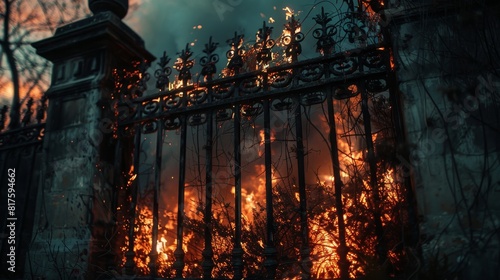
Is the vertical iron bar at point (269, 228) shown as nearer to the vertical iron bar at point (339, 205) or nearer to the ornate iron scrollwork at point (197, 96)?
the vertical iron bar at point (339, 205)

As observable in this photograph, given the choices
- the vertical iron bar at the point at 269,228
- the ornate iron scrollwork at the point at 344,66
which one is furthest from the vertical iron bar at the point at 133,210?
the ornate iron scrollwork at the point at 344,66

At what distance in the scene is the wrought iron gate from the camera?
2914 millimetres

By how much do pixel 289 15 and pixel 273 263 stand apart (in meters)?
2.18

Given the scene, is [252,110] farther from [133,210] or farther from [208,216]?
[133,210]

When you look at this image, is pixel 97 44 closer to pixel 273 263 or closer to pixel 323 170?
pixel 273 263

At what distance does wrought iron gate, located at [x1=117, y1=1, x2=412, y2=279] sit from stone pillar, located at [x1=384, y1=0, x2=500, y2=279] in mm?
283

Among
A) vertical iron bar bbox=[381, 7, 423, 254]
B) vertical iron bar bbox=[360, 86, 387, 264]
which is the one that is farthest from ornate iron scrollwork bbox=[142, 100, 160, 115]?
vertical iron bar bbox=[381, 7, 423, 254]

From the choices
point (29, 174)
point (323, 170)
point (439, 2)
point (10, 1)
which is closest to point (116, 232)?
point (29, 174)

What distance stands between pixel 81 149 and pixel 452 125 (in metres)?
3.25

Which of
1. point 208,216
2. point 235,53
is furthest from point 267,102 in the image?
point 208,216

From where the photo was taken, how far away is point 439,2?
2766mm

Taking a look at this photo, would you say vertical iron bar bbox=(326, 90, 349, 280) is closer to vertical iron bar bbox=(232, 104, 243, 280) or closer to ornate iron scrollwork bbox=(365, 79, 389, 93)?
ornate iron scrollwork bbox=(365, 79, 389, 93)

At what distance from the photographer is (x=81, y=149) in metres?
3.71

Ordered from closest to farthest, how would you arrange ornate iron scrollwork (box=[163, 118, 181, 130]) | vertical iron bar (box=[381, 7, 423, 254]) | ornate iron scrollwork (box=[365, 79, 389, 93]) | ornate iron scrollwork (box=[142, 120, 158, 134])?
vertical iron bar (box=[381, 7, 423, 254])
ornate iron scrollwork (box=[365, 79, 389, 93])
ornate iron scrollwork (box=[163, 118, 181, 130])
ornate iron scrollwork (box=[142, 120, 158, 134])
